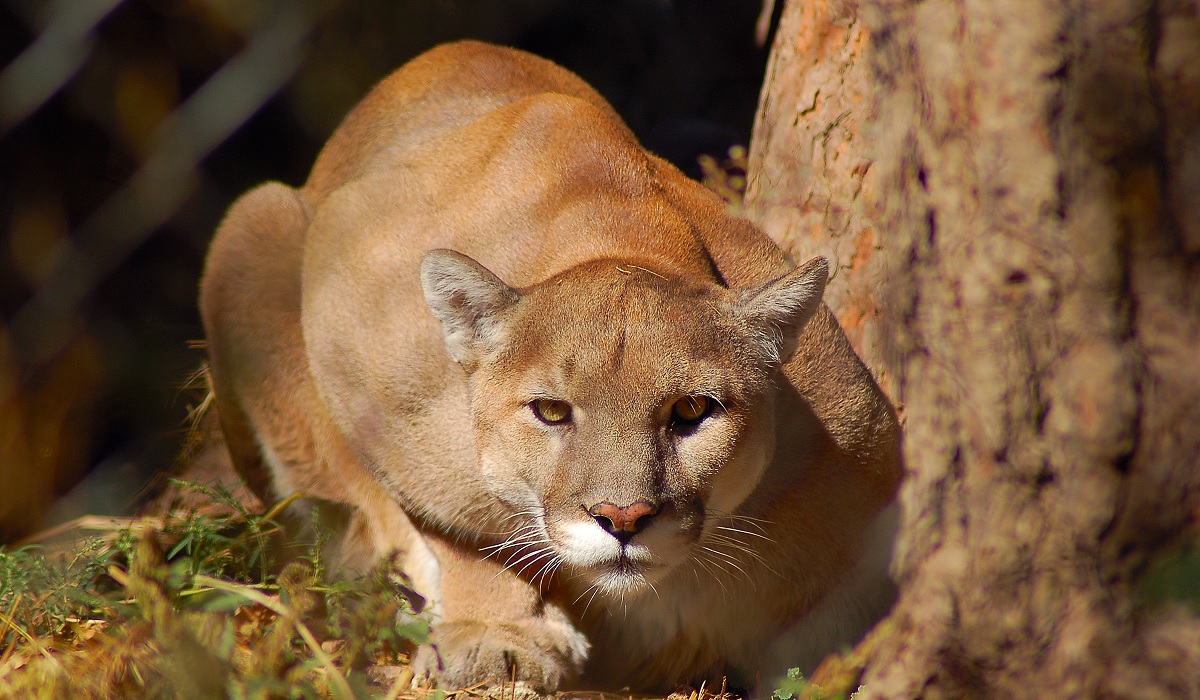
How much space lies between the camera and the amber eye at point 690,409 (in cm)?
262

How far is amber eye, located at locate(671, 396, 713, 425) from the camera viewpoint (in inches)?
103

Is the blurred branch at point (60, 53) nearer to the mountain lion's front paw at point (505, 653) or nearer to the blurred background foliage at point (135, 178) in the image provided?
the blurred background foliage at point (135, 178)

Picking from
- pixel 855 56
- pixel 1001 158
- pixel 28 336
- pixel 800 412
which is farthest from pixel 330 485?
pixel 1001 158

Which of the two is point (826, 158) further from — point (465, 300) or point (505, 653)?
point (505, 653)

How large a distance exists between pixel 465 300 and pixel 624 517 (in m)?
0.68

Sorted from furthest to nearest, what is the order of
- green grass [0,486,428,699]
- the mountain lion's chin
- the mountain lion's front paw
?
the mountain lion's front paw < the mountain lion's chin < green grass [0,486,428,699]

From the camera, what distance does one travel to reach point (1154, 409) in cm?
202

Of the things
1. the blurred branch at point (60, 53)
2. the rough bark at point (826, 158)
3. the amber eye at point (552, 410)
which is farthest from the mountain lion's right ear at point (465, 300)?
the rough bark at point (826, 158)

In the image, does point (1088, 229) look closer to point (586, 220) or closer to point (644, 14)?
point (586, 220)

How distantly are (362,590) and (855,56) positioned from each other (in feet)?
7.31

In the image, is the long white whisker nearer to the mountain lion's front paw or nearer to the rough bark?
the mountain lion's front paw

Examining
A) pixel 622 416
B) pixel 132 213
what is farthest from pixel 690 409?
pixel 132 213

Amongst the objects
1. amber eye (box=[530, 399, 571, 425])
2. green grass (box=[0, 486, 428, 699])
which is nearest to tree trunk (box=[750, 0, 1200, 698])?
amber eye (box=[530, 399, 571, 425])

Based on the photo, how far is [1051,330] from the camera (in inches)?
81.7
